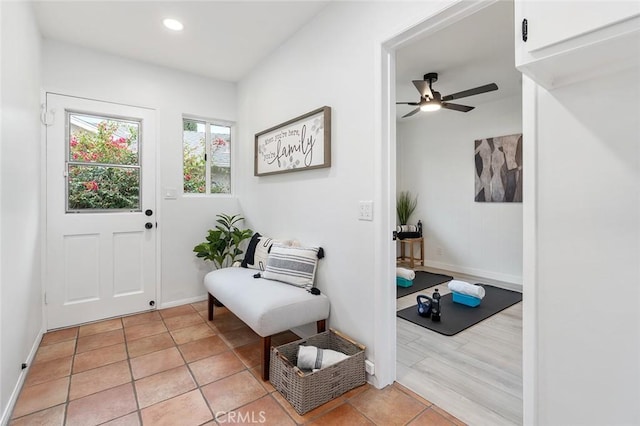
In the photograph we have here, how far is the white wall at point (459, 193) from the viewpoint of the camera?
4180mm

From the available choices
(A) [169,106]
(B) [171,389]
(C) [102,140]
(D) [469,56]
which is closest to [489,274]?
(D) [469,56]

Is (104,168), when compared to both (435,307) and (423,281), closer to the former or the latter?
(435,307)

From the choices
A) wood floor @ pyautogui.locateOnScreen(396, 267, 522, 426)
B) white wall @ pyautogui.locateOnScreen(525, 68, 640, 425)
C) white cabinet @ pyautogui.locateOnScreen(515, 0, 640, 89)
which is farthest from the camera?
wood floor @ pyautogui.locateOnScreen(396, 267, 522, 426)

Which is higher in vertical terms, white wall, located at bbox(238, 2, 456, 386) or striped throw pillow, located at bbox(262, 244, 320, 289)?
white wall, located at bbox(238, 2, 456, 386)

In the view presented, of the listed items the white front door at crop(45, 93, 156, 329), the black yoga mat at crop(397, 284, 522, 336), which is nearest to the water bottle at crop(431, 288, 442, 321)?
the black yoga mat at crop(397, 284, 522, 336)

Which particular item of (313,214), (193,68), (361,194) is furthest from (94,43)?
(361,194)

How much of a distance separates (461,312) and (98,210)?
145 inches

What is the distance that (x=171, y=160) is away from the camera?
3.19m

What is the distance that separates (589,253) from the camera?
3.60ft

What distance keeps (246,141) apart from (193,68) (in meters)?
0.91

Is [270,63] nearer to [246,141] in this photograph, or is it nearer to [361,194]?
[246,141]

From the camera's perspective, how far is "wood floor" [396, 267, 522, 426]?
1631mm

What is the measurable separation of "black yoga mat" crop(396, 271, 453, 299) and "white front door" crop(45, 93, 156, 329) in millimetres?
2825

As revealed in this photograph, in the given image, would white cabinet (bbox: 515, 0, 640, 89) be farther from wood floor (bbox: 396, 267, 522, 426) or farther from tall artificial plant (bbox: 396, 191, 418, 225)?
tall artificial plant (bbox: 396, 191, 418, 225)
